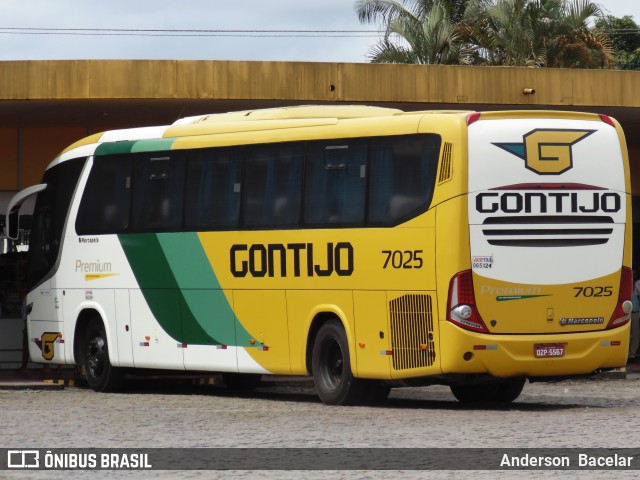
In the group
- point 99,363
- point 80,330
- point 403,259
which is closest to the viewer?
point 403,259

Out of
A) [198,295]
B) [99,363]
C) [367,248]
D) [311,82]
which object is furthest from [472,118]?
[311,82]

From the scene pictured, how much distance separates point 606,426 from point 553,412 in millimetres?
2329

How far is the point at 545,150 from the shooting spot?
57.1 ft

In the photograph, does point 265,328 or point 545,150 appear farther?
point 265,328

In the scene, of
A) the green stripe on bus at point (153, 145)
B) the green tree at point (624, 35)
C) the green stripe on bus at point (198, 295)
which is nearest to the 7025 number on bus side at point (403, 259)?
the green stripe on bus at point (198, 295)

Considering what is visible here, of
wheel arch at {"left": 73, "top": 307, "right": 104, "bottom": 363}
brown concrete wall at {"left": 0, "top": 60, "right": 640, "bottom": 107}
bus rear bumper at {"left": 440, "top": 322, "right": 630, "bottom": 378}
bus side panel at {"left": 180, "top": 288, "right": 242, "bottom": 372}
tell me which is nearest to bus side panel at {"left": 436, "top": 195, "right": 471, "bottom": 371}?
bus rear bumper at {"left": 440, "top": 322, "right": 630, "bottom": 378}

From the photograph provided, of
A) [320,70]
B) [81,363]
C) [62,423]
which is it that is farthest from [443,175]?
[320,70]

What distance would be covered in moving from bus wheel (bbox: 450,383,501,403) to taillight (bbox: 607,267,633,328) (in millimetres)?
2017

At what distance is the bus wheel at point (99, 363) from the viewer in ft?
70.9

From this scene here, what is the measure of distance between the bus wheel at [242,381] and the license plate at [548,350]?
6300 millimetres

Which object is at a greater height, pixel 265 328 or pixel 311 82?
pixel 311 82

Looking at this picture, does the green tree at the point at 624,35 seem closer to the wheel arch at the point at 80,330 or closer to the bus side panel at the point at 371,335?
the wheel arch at the point at 80,330

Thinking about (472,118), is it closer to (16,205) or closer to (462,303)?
(462,303)

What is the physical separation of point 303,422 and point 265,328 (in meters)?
3.60
